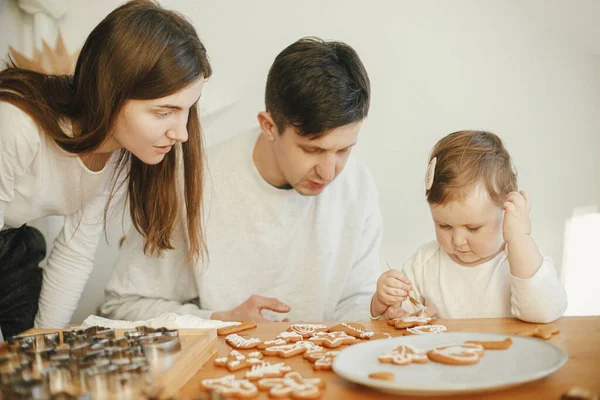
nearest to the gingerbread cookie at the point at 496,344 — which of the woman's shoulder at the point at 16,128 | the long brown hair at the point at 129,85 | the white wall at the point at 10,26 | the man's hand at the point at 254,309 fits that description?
the man's hand at the point at 254,309

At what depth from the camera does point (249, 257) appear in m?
1.88

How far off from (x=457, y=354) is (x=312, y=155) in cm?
86

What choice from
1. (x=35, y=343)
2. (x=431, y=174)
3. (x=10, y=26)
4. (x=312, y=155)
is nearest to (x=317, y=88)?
(x=312, y=155)

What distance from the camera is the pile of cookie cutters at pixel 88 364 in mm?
717

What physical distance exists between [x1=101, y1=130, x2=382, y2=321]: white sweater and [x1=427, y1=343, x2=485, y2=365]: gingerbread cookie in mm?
955

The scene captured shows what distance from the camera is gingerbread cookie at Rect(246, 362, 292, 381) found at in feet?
2.83

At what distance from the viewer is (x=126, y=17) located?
138 centimetres

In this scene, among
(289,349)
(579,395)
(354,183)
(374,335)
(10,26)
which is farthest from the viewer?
(10,26)

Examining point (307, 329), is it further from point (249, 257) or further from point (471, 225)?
point (249, 257)

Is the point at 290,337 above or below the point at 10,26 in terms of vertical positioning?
below

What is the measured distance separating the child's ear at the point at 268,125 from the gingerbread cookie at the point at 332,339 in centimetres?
78

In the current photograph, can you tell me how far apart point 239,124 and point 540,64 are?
1.21 meters

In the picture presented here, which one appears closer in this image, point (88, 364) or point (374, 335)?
point (88, 364)

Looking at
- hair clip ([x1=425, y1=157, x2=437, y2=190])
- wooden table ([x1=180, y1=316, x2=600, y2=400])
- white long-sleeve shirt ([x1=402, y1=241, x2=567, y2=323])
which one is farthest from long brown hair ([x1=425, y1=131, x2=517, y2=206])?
wooden table ([x1=180, y1=316, x2=600, y2=400])
